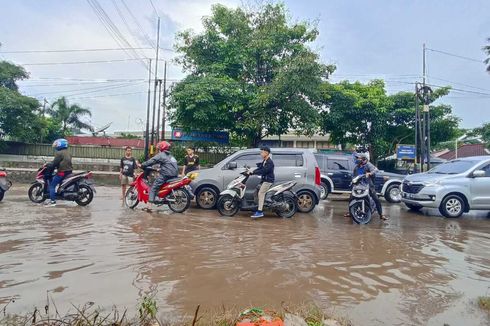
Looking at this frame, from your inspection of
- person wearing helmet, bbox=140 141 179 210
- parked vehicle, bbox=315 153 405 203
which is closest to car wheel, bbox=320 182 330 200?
parked vehicle, bbox=315 153 405 203

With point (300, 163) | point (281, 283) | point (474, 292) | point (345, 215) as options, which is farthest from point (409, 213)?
point (281, 283)

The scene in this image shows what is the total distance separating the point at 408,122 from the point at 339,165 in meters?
11.3

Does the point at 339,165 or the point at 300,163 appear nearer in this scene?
the point at 300,163

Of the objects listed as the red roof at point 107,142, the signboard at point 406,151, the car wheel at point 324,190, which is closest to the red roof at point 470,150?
the signboard at point 406,151

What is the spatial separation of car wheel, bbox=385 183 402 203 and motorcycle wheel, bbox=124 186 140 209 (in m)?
9.27

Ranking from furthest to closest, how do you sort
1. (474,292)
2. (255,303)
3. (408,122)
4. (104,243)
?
(408,122) → (104,243) → (474,292) → (255,303)

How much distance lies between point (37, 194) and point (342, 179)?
10.1 metres

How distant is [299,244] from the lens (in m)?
6.46

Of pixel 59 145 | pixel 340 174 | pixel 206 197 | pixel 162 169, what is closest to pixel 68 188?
pixel 59 145

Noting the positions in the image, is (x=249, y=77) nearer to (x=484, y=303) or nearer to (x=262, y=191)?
(x=262, y=191)

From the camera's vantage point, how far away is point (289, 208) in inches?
372

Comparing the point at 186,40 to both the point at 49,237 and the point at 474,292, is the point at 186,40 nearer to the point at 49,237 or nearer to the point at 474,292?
the point at 49,237

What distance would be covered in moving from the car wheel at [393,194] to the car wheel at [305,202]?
214 inches

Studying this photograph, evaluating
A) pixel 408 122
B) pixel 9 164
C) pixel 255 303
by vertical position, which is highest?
pixel 408 122
